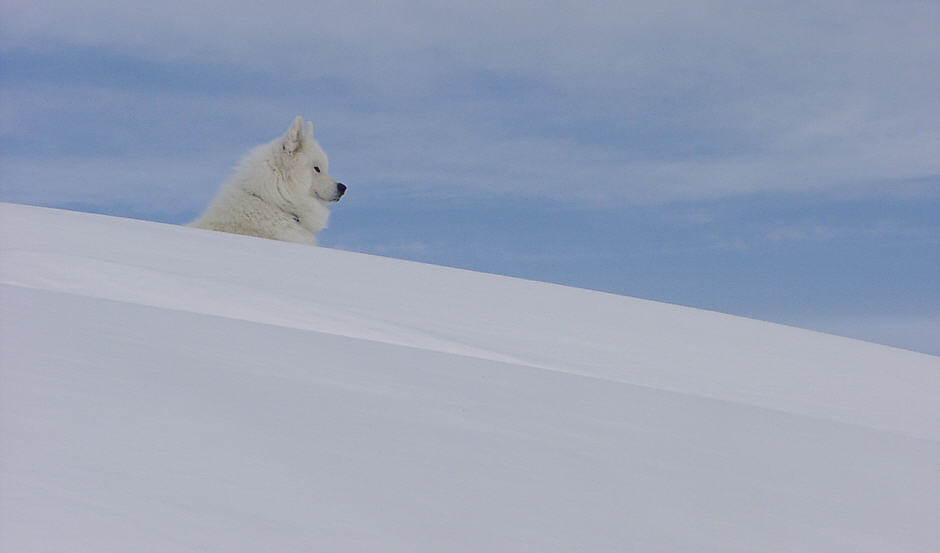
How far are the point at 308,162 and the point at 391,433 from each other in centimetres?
401

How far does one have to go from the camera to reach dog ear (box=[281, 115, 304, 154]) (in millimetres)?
5586

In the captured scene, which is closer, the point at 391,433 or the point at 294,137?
the point at 391,433

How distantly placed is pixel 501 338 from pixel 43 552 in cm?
179

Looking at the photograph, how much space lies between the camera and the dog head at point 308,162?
18.6 ft

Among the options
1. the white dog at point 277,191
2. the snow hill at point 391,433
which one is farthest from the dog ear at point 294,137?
the snow hill at point 391,433

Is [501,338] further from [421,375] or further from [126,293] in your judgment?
[126,293]

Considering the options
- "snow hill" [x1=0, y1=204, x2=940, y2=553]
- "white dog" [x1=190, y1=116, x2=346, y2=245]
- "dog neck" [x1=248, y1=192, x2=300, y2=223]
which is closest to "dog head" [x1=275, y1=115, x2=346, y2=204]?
"white dog" [x1=190, y1=116, x2=346, y2=245]

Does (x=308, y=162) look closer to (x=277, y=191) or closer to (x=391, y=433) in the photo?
(x=277, y=191)

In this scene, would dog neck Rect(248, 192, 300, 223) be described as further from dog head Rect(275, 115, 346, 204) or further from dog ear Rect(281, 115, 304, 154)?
dog ear Rect(281, 115, 304, 154)

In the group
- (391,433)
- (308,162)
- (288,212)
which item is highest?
(308,162)

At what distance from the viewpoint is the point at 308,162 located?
19.0 feet

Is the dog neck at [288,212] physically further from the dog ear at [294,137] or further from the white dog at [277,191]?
the dog ear at [294,137]

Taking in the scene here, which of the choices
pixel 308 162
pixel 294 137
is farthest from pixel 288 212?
pixel 294 137

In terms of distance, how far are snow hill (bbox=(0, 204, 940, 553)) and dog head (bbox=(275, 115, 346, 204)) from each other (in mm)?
2448
